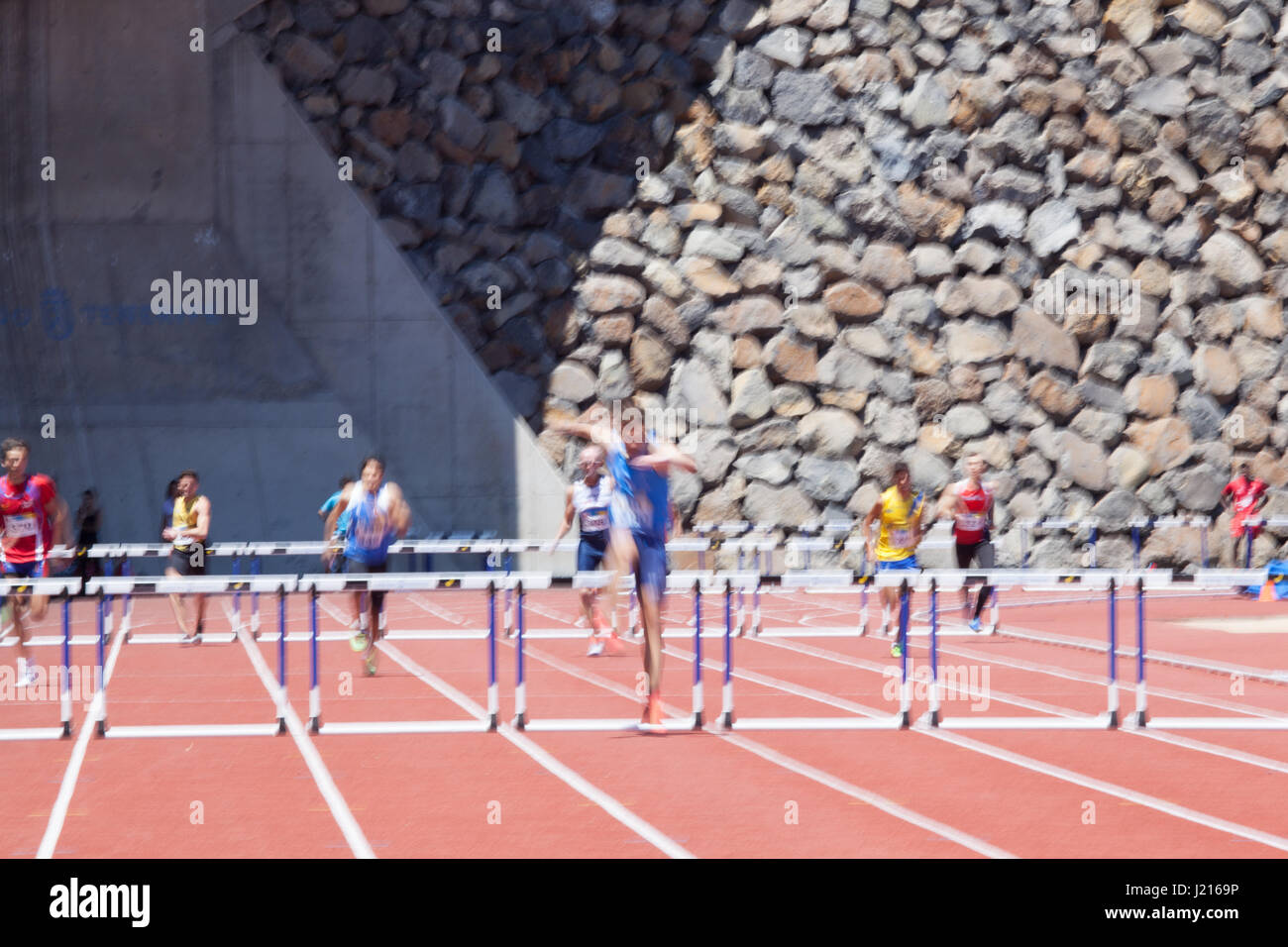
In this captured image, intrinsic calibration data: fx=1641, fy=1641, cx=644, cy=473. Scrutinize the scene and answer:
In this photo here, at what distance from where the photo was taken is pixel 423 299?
25.5 meters

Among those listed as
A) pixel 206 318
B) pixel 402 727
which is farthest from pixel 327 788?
pixel 206 318

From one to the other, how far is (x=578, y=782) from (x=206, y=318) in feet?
59.1

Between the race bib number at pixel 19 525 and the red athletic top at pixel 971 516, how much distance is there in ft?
29.0

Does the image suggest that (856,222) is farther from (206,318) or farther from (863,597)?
(206,318)

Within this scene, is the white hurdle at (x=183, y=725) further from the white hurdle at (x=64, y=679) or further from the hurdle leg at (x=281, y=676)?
the white hurdle at (x=64, y=679)

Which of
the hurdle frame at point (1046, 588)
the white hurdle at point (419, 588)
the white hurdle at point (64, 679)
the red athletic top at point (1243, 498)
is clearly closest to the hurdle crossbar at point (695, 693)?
the white hurdle at point (419, 588)

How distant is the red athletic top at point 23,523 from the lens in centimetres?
1299

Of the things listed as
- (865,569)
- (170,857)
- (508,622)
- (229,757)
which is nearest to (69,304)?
(508,622)

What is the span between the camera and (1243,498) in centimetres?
2434

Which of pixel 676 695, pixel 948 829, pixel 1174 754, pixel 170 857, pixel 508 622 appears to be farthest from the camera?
pixel 508 622

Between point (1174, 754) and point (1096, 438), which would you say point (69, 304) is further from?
point (1174, 754)

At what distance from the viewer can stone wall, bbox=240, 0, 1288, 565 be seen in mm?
25844

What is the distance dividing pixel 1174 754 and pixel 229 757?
547cm

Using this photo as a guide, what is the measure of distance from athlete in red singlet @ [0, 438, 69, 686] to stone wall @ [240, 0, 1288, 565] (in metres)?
13.1
